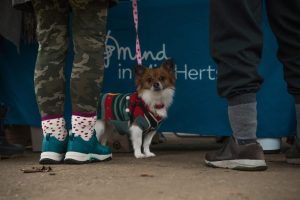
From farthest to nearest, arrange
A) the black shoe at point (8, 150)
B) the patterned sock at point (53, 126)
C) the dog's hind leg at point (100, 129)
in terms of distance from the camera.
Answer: the dog's hind leg at point (100, 129) < the black shoe at point (8, 150) < the patterned sock at point (53, 126)

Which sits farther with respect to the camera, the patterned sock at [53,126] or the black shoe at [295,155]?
the patterned sock at [53,126]

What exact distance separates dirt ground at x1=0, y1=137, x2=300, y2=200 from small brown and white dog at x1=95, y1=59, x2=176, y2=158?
0.64 m

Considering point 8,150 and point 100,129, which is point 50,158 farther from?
point 100,129

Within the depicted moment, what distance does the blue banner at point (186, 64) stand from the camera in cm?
269

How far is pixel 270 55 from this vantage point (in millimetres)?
2689

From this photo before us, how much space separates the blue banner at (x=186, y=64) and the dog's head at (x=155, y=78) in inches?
2.5

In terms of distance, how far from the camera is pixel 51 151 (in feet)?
7.18

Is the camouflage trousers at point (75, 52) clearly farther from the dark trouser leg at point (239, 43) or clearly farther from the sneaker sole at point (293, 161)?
the sneaker sole at point (293, 161)

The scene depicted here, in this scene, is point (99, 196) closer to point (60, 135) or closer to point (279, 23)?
point (60, 135)

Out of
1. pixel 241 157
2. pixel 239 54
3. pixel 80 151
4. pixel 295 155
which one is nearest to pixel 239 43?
pixel 239 54

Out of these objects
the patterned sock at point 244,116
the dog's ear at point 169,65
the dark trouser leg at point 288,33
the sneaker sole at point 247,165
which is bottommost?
the sneaker sole at point 247,165

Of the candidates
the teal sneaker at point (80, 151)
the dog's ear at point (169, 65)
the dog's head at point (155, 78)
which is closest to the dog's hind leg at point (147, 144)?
the dog's head at point (155, 78)

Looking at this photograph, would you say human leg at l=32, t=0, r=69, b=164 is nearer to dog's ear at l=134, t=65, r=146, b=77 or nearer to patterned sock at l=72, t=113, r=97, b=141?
patterned sock at l=72, t=113, r=97, b=141

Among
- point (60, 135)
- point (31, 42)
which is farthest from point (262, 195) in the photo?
point (31, 42)
